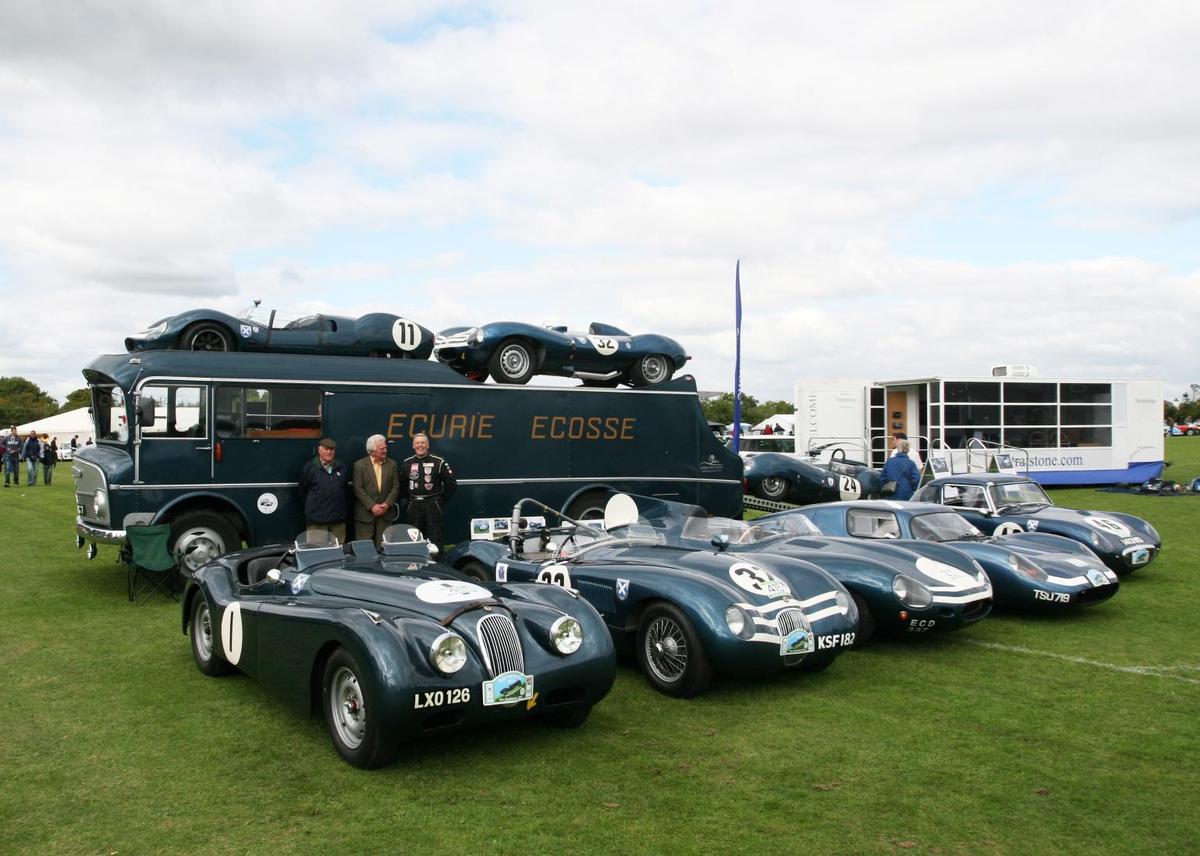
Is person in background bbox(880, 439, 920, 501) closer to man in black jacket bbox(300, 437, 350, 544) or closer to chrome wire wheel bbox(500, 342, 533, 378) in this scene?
chrome wire wheel bbox(500, 342, 533, 378)

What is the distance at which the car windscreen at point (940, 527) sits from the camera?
8.90 metres

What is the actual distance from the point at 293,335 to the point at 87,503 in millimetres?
3004

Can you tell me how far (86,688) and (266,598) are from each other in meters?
1.66

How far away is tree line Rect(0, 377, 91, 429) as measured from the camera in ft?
308

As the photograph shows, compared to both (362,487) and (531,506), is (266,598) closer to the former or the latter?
(362,487)

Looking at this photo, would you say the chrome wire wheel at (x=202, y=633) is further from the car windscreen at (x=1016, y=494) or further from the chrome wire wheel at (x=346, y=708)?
the car windscreen at (x=1016, y=494)

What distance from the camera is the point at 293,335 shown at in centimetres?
1159

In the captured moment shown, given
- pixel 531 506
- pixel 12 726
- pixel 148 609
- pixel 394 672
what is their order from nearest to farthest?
1. pixel 394 672
2. pixel 12 726
3. pixel 148 609
4. pixel 531 506

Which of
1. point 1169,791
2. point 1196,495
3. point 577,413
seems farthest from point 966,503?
point 1196,495

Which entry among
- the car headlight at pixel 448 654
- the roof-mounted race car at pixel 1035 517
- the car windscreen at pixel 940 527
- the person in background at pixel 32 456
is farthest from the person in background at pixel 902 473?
the person in background at pixel 32 456

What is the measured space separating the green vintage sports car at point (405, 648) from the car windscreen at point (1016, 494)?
7.83 meters

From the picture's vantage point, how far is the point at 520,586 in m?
5.88

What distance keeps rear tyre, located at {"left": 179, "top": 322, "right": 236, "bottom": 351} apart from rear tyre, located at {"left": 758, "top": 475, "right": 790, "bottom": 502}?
475 inches

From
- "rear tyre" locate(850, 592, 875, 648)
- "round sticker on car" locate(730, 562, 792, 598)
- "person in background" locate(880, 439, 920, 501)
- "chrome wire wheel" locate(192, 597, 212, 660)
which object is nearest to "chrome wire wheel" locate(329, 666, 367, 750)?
"chrome wire wheel" locate(192, 597, 212, 660)
